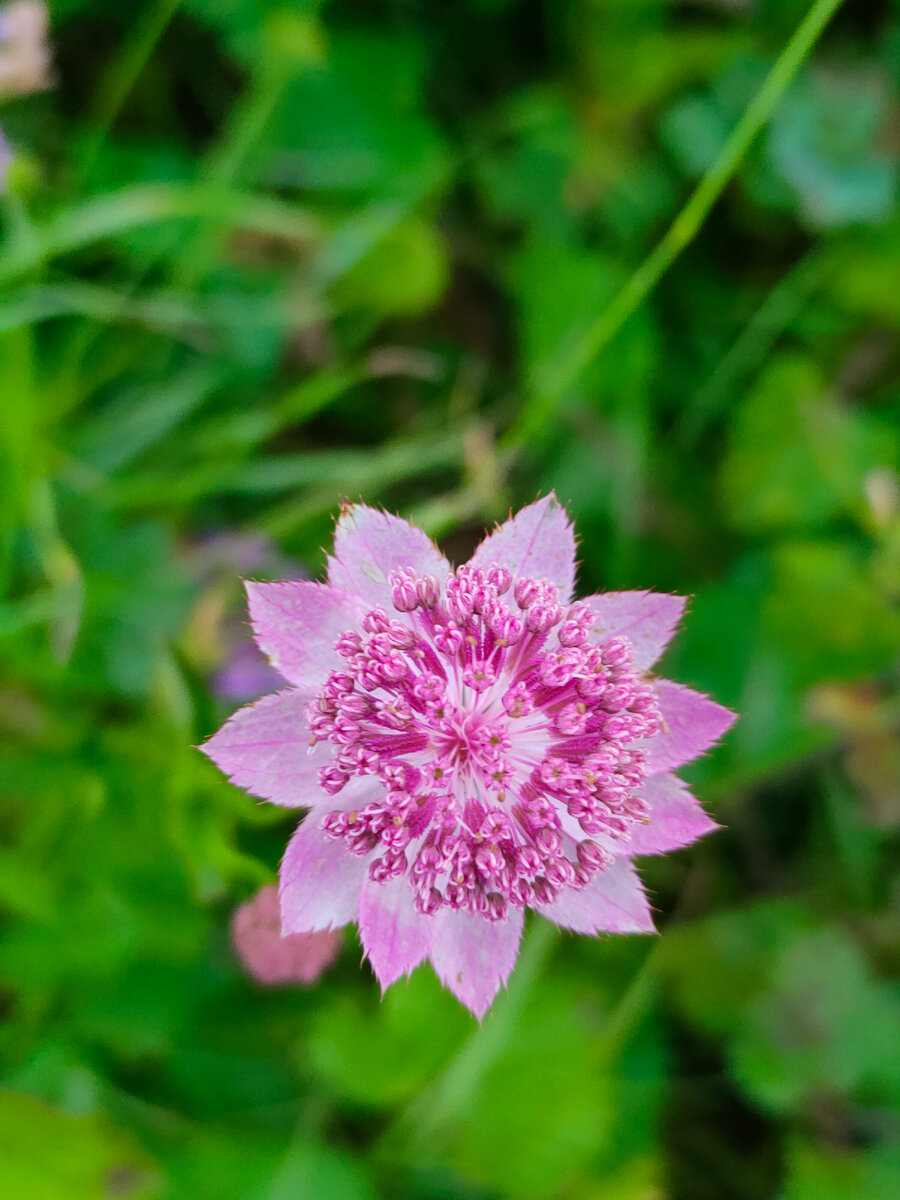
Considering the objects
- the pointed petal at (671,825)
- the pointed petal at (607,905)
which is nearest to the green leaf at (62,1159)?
the pointed petal at (607,905)

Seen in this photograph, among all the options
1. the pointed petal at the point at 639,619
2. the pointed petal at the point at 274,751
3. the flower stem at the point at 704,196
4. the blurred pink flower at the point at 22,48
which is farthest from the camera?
the blurred pink flower at the point at 22,48

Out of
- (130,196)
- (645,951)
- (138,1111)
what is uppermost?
(130,196)

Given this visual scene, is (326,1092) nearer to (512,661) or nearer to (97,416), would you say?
(512,661)

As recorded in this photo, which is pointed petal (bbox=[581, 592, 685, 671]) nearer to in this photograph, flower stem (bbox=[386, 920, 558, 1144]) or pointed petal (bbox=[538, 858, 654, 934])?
pointed petal (bbox=[538, 858, 654, 934])

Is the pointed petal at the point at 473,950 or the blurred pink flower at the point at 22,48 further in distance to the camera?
the blurred pink flower at the point at 22,48

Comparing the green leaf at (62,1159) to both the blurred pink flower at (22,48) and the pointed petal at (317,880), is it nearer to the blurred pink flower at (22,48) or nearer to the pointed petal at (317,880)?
the pointed petal at (317,880)

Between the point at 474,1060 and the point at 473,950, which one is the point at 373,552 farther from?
the point at 474,1060

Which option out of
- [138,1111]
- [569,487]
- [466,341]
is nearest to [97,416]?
[466,341]
